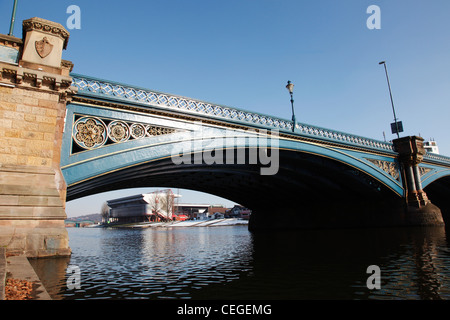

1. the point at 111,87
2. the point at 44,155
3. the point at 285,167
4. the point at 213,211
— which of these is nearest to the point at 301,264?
the point at 44,155

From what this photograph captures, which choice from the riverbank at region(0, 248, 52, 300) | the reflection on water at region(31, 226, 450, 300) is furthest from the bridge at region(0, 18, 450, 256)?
the riverbank at region(0, 248, 52, 300)

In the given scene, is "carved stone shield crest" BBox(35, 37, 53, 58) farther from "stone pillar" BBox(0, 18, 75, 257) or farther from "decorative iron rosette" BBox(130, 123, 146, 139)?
"decorative iron rosette" BBox(130, 123, 146, 139)

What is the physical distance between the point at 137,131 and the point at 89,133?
211 cm

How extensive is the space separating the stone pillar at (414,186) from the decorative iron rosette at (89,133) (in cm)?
2694

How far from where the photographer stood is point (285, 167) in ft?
73.3

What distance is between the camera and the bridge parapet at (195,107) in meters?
12.1

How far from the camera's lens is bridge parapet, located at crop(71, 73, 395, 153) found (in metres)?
12.1

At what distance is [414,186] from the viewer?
89.5ft

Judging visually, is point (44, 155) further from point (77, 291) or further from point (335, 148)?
point (335, 148)

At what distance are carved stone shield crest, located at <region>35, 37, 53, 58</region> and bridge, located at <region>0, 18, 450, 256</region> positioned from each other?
0.40 ft

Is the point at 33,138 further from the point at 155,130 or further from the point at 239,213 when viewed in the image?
the point at 239,213

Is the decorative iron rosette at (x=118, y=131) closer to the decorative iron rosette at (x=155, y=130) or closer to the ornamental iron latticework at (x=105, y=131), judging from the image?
the ornamental iron latticework at (x=105, y=131)

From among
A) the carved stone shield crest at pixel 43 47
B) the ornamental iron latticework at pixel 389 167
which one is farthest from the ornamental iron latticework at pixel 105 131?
the ornamental iron latticework at pixel 389 167

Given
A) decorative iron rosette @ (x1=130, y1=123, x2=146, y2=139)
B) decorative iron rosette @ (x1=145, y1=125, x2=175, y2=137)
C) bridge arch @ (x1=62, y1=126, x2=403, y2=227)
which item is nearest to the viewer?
bridge arch @ (x1=62, y1=126, x2=403, y2=227)
